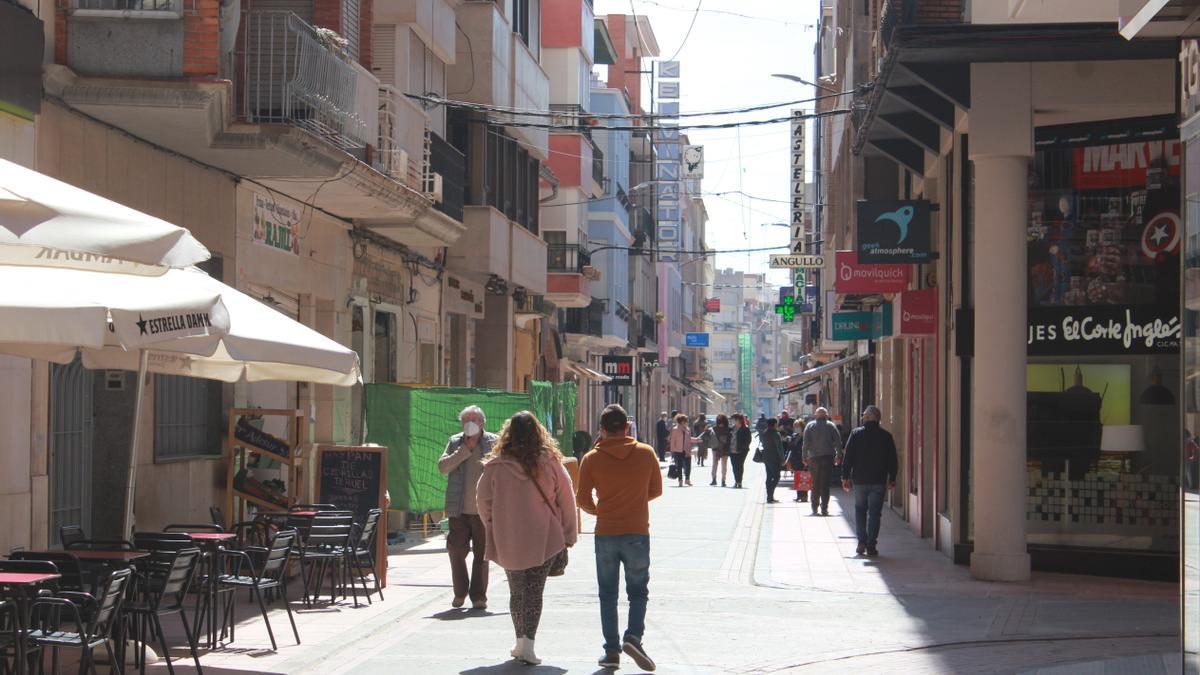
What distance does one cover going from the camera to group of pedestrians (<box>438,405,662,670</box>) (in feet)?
34.8

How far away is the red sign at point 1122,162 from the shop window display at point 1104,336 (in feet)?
0.03

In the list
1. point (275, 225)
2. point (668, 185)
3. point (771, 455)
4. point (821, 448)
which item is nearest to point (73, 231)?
point (275, 225)

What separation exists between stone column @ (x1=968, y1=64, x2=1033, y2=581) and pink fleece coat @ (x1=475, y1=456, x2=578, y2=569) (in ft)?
21.4

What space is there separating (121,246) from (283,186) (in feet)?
33.9

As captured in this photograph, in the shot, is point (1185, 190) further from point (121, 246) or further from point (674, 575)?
point (674, 575)

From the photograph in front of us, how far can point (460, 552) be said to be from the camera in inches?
547

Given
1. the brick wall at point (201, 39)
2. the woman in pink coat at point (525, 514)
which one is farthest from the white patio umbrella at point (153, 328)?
the brick wall at point (201, 39)

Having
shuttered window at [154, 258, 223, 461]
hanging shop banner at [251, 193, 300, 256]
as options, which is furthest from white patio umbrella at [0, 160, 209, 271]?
hanging shop banner at [251, 193, 300, 256]

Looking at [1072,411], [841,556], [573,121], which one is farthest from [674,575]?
[573,121]

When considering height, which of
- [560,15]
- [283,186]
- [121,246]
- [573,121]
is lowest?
[121,246]

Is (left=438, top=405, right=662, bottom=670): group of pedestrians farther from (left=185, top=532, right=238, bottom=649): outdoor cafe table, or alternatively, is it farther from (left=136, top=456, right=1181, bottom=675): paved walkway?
(left=185, top=532, right=238, bottom=649): outdoor cafe table

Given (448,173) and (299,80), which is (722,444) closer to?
(448,173)

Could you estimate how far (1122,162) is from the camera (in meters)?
16.4

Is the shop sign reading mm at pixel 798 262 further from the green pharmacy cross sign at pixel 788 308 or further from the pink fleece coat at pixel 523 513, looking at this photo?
the pink fleece coat at pixel 523 513
